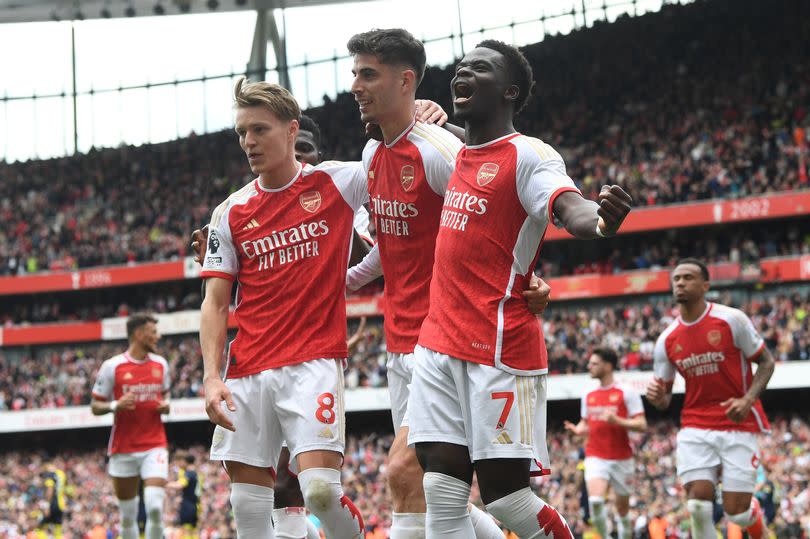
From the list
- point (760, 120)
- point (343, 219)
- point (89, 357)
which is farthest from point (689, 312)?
point (89, 357)

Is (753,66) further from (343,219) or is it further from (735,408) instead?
(343,219)

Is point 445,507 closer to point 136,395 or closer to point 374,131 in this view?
point 374,131

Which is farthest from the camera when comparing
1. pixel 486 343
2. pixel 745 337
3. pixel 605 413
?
pixel 605 413

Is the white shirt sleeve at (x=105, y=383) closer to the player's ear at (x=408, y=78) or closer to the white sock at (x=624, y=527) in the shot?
the white sock at (x=624, y=527)

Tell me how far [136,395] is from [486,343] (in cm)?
834

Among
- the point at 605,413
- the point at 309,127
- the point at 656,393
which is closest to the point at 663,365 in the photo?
the point at 656,393

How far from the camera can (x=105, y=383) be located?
40.1ft

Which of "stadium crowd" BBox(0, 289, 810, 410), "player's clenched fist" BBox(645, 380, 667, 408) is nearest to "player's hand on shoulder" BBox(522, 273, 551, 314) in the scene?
"player's clenched fist" BBox(645, 380, 667, 408)

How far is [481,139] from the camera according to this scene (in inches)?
195

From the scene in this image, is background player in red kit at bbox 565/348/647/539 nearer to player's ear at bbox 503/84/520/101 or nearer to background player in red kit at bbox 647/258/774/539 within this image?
background player in red kit at bbox 647/258/774/539

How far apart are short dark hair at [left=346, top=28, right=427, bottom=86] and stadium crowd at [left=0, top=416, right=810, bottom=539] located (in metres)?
12.2

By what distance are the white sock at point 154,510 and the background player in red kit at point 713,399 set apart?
18.8 feet

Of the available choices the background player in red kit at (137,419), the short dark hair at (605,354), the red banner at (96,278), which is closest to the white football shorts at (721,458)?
the short dark hair at (605,354)

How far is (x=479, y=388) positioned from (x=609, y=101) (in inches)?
1198
